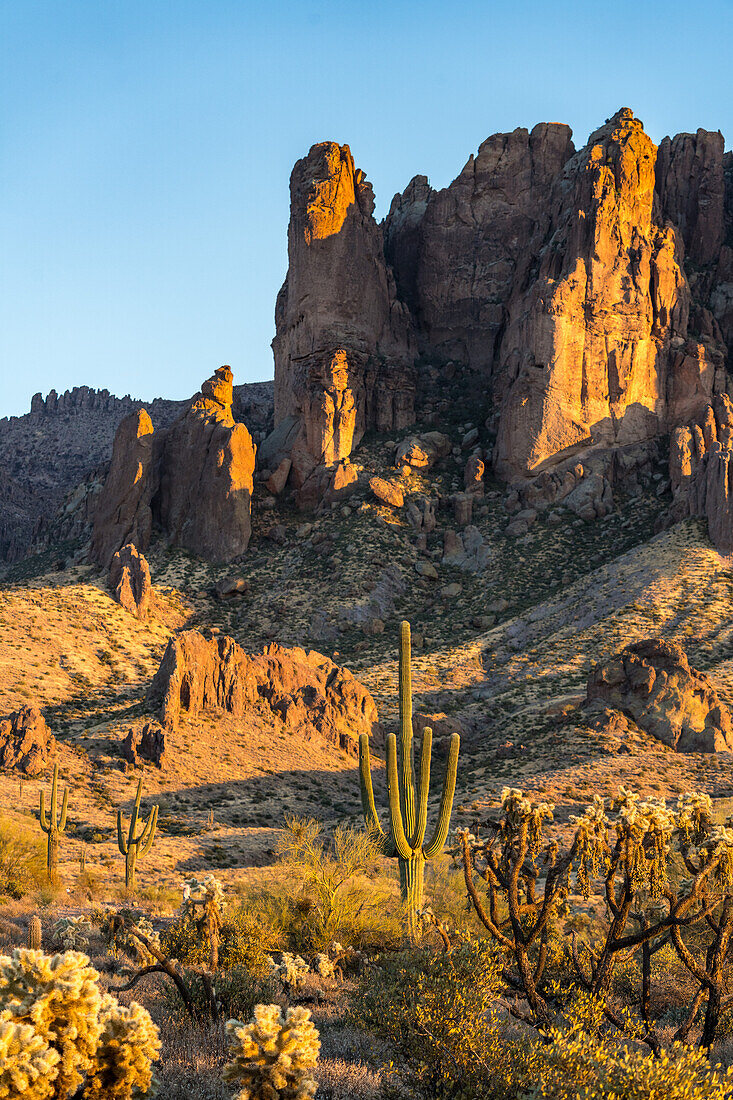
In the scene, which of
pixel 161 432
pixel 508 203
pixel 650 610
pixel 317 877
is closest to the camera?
pixel 317 877

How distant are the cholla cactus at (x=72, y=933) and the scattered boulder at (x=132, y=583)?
39812mm

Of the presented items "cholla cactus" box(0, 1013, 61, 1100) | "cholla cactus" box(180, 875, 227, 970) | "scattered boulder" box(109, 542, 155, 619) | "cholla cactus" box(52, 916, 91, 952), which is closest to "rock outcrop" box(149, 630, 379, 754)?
"scattered boulder" box(109, 542, 155, 619)

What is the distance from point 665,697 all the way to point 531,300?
43039 mm

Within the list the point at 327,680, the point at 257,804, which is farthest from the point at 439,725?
the point at 257,804

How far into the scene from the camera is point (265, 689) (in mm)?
42531

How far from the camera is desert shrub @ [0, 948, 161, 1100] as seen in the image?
721 centimetres

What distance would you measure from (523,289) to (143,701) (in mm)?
52216

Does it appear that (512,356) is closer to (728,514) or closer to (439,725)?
(728,514)

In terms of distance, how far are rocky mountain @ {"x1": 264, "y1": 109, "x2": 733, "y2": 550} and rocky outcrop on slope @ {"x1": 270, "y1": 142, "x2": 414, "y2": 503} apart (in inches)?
6.3

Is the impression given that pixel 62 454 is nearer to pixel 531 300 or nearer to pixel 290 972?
pixel 531 300

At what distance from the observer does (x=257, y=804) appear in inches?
1379

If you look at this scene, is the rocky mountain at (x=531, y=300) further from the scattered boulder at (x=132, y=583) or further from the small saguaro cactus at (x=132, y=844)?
the small saguaro cactus at (x=132, y=844)

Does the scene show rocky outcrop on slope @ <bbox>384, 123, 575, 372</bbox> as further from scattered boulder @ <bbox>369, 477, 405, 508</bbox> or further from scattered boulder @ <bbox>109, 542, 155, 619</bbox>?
scattered boulder @ <bbox>109, 542, 155, 619</bbox>

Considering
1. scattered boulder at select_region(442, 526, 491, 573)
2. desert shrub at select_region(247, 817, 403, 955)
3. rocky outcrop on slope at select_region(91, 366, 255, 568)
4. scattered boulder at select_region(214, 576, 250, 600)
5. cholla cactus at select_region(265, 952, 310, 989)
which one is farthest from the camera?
rocky outcrop on slope at select_region(91, 366, 255, 568)
